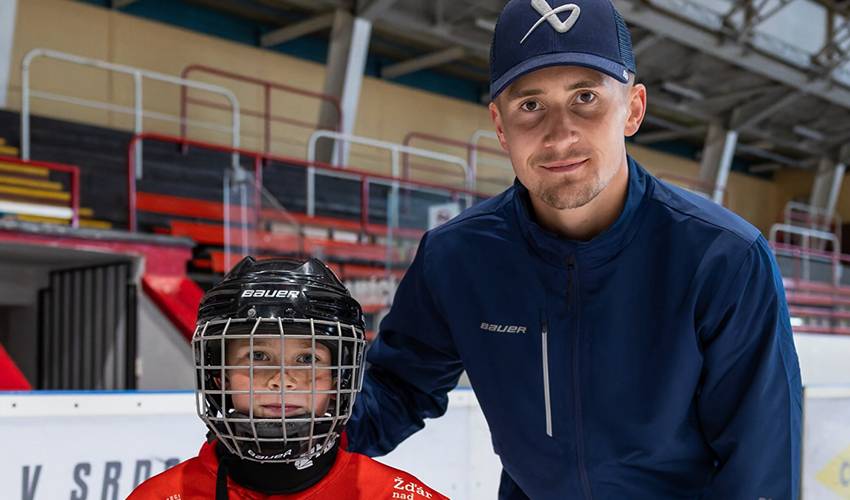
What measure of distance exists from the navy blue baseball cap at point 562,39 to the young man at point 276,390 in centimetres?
43

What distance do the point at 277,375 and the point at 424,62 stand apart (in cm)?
1032

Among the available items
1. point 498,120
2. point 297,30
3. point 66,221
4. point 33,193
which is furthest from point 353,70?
point 498,120

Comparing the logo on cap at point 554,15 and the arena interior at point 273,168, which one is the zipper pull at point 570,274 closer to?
the logo on cap at point 554,15

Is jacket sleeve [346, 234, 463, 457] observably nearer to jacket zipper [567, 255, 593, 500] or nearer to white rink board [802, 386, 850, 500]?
jacket zipper [567, 255, 593, 500]

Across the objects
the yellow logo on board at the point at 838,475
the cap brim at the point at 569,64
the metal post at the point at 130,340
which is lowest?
the yellow logo on board at the point at 838,475

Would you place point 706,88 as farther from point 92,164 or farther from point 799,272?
point 92,164

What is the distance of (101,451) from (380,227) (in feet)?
10.1

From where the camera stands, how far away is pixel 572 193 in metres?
1.19

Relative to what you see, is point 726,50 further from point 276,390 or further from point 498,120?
point 276,390

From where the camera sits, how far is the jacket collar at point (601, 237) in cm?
126

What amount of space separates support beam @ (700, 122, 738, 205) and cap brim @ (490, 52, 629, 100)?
40.3 feet

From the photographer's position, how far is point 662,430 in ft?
4.25

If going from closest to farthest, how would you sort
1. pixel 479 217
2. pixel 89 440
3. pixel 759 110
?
pixel 479 217
pixel 89 440
pixel 759 110

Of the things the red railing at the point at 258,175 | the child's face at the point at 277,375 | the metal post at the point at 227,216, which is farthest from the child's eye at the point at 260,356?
the metal post at the point at 227,216
